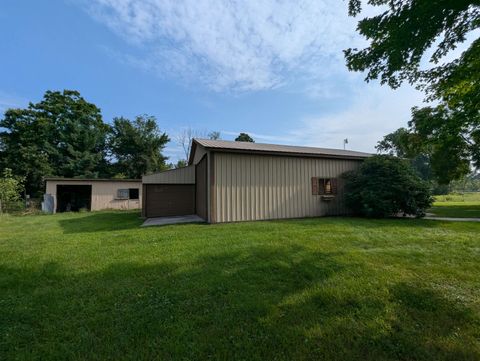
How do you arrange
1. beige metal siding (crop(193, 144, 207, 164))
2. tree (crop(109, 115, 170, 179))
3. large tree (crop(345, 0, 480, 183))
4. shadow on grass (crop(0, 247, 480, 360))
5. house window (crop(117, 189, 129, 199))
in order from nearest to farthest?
shadow on grass (crop(0, 247, 480, 360))
large tree (crop(345, 0, 480, 183))
beige metal siding (crop(193, 144, 207, 164))
house window (crop(117, 189, 129, 199))
tree (crop(109, 115, 170, 179))

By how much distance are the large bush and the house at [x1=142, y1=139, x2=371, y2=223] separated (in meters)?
1.12

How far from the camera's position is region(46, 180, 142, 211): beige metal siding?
17.5 metres

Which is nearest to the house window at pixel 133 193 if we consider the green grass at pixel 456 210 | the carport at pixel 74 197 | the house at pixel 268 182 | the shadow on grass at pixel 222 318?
the carport at pixel 74 197

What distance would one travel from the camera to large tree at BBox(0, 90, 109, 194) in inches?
935

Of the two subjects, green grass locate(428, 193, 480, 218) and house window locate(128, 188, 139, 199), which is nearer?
green grass locate(428, 193, 480, 218)

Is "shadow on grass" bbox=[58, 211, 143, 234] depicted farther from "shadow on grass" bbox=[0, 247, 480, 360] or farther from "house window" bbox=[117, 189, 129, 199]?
"house window" bbox=[117, 189, 129, 199]

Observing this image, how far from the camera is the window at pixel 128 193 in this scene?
18.9 m

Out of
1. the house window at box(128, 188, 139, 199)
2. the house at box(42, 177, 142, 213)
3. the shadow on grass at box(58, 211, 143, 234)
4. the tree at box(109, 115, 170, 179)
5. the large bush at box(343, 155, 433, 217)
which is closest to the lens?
the shadow on grass at box(58, 211, 143, 234)

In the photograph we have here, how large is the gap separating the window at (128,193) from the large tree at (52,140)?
10.0 meters

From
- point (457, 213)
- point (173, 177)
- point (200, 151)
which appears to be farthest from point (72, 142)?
point (457, 213)

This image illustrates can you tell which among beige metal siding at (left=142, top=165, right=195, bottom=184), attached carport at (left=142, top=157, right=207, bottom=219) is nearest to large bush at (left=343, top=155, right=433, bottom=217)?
attached carport at (left=142, top=157, right=207, bottom=219)

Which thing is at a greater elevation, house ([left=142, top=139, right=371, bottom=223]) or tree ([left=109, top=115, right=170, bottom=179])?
tree ([left=109, top=115, right=170, bottom=179])

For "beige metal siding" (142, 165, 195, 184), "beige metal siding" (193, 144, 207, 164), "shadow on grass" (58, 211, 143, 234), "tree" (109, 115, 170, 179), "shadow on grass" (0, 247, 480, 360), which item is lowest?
"shadow on grass" (0, 247, 480, 360)

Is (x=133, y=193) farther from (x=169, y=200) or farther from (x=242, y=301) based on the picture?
(x=242, y=301)
